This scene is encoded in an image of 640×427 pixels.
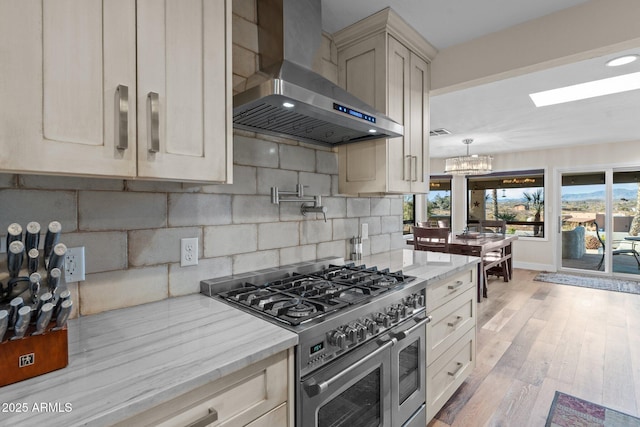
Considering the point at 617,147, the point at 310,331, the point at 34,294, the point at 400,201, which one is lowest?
the point at 310,331

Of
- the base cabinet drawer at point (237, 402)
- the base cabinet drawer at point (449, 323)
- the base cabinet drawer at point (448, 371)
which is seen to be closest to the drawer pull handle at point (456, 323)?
Answer: the base cabinet drawer at point (449, 323)

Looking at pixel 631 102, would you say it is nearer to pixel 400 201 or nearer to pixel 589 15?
pixel 589 15

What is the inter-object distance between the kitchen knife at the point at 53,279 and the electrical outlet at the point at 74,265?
0.31m

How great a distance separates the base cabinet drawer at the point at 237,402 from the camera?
0.78 meters

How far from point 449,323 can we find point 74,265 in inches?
74.7

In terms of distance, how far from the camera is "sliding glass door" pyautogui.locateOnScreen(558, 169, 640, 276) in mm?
5680

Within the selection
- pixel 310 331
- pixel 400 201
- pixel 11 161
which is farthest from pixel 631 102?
pixel 11 161

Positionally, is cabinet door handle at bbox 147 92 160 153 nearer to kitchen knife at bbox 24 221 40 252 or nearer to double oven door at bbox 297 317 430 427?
kitchen knife at bbox 24 221 40 252

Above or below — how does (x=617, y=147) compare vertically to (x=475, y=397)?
above

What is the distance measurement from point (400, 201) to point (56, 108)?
2.50 metres

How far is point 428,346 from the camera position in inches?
68.2

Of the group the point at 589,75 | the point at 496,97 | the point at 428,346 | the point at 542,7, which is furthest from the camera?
the point at 496,97

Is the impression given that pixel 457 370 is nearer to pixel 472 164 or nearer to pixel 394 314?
pixel 394 314

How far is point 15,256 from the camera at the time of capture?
839mm
